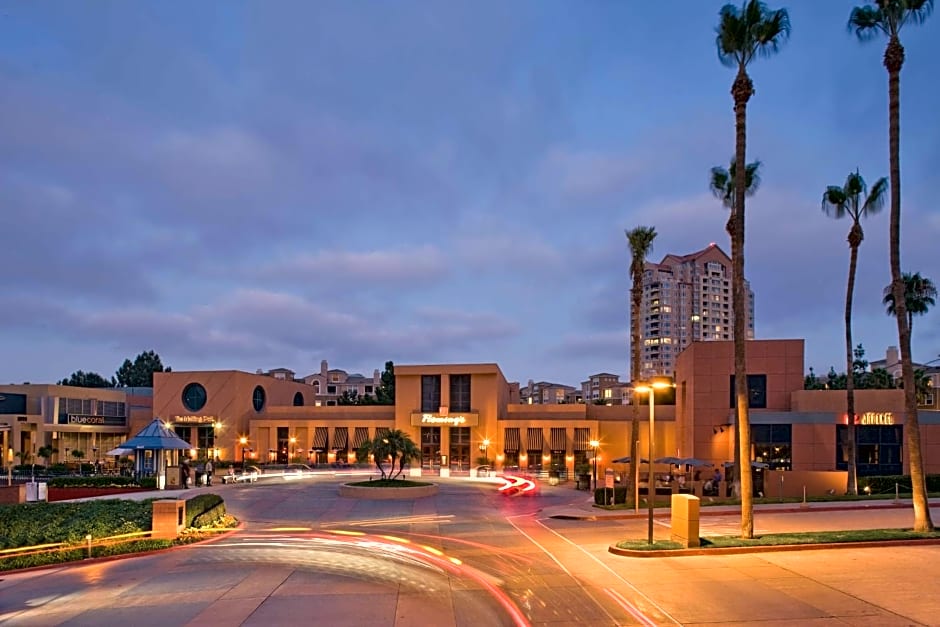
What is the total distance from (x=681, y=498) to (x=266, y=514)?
61.8ft

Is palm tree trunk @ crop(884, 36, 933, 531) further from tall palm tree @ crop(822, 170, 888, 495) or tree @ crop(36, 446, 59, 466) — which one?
tree @ crop(36, 446, 59, 466)

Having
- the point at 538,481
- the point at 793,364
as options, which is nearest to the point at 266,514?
the point at 538,481

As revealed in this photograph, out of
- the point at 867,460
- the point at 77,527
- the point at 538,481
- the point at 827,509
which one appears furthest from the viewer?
the point at 538,481

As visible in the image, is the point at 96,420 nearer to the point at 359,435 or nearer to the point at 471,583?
the point at 359,435

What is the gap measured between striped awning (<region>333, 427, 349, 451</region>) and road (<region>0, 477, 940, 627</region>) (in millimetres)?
43175

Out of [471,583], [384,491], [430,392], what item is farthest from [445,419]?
[471,583]

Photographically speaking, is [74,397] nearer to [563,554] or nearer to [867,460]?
[563,554]

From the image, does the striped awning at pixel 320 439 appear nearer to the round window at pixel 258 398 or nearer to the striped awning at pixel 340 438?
the striped awning at pixel 340 438

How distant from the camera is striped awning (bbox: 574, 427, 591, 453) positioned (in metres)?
63.3

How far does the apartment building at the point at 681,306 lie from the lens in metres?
192

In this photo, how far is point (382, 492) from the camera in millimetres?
37562

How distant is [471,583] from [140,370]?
15933 centimetres

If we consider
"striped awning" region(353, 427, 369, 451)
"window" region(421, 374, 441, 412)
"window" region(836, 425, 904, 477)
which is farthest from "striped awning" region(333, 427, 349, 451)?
"window" region(836, 425, 904, 477)

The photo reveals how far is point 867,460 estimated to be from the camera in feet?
143
